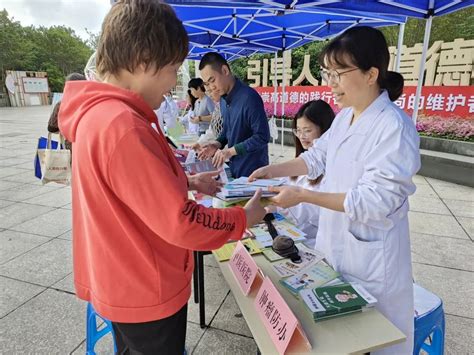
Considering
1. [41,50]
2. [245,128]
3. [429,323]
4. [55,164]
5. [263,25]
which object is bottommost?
[429,323]

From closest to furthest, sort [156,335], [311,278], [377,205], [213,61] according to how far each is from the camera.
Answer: [156,335], [377,205], [311,278], [213,61]

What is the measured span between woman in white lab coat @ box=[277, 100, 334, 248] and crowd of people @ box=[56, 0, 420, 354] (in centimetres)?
60

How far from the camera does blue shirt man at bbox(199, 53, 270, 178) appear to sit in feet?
8.56

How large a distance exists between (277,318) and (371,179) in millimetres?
575

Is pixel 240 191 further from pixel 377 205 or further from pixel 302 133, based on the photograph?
pixel 302 133

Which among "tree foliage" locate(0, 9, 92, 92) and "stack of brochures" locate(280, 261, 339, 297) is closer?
"stack of brochures" locate(280, 261, 339, 297)

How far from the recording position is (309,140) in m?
2.26

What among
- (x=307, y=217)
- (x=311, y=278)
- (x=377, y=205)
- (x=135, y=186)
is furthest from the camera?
(x=307, y=217)

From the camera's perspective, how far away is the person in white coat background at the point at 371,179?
3.59ft

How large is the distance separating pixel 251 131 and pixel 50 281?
2142mm

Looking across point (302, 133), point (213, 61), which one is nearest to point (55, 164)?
point (213, 61)

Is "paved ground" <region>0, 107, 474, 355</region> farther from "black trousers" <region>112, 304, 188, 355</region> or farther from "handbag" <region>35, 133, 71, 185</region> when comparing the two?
"black trousers" <region>112, 304, 188, 355</region>

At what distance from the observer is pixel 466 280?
2637 millimetres

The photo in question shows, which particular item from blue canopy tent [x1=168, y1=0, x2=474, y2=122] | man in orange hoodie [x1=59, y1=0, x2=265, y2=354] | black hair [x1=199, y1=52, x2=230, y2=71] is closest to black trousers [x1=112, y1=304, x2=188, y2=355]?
man in orange hoodie [x1=59, y1=0, x2=265, y2=354]
